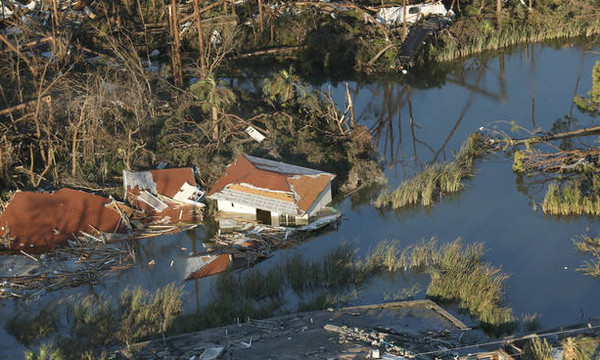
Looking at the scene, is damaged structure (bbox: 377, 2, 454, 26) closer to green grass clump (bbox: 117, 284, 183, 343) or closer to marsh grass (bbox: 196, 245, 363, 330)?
marsh grass (bbox: 196, 245, 363, 330)

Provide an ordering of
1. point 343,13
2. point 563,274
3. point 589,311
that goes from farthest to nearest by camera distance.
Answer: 1. point 343,13
2. point 563,274
3. point 589,311

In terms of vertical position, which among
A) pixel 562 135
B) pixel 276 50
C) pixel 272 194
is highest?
pixel 276 50

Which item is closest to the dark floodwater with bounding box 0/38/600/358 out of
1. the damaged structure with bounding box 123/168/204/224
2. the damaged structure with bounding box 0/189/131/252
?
the damaged structure with bounding box 123/168/204/224

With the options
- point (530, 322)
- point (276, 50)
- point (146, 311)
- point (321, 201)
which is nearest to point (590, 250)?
point (530, 322)

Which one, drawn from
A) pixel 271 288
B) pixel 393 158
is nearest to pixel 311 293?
pixel 271 288

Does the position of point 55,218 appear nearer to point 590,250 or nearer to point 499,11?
point 590,250

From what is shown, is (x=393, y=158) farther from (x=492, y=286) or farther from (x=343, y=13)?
(x=343, y=13)

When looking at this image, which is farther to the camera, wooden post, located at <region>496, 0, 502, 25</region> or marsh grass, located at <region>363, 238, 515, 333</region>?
wooden post, located at <region>496, 0, 502, 25</region>
